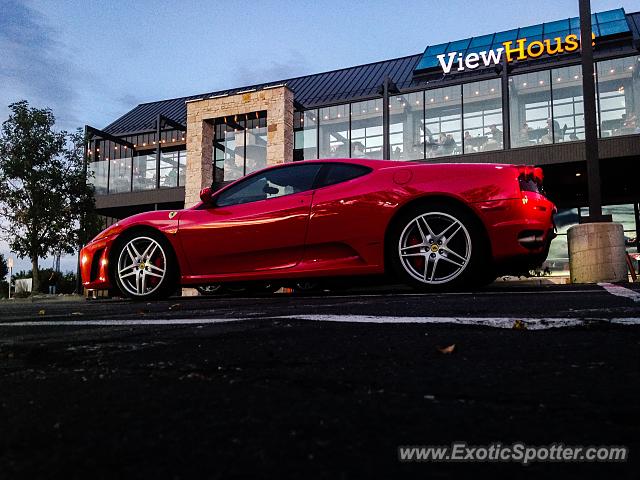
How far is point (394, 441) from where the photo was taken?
98 centimetres

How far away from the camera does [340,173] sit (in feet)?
18.2

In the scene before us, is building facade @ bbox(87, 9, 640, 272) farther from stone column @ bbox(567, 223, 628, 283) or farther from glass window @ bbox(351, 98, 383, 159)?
stone column @ bbox(567, 223, 628, 283)

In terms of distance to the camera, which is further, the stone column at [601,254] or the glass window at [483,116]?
the glass window at [483,116]

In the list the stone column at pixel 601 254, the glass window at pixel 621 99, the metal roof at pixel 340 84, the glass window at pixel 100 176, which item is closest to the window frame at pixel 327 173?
the stone column at pixel 601 254

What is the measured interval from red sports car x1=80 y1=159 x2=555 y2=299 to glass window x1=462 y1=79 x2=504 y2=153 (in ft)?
46.9

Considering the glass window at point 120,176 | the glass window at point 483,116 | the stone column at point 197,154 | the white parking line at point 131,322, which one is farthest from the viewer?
the glass window at point 120,176

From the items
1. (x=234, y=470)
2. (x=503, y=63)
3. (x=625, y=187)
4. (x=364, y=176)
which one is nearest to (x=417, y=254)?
(x=364, y=176)

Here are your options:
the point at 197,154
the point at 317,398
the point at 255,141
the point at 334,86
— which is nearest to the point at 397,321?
the point at 317,398

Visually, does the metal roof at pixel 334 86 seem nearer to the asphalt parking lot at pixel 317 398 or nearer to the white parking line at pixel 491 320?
the white parking line at pixel 491 320

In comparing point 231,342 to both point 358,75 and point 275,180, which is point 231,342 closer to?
point 275,180

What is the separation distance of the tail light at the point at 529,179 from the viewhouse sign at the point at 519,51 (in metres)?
17.8

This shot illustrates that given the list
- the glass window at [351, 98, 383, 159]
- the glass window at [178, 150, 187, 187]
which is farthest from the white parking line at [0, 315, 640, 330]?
the glass window at [178, 150, 187, 187]

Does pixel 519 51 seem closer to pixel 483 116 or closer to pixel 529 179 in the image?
pixel 483 116

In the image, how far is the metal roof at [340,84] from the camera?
25.8 metres
